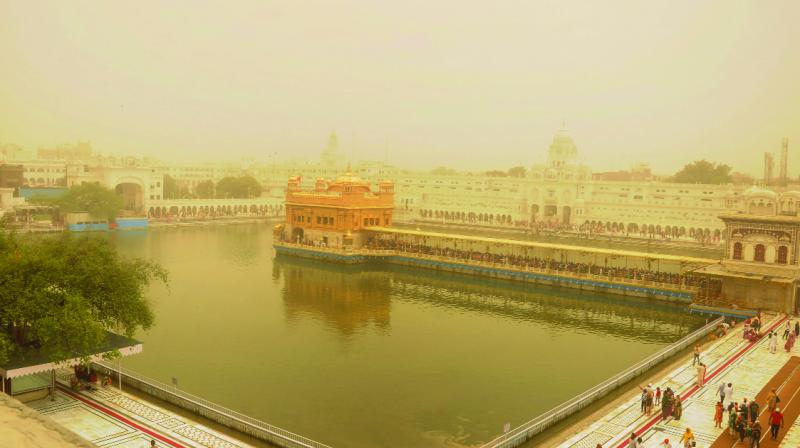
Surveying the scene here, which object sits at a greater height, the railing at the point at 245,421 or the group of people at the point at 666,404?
the group of people at the point at 666,404

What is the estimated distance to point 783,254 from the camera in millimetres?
22766

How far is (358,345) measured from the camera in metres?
19.7

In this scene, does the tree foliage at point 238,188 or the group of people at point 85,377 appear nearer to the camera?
the group of people at point 85,377

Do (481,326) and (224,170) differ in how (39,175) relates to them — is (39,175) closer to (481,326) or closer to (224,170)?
(224,170)

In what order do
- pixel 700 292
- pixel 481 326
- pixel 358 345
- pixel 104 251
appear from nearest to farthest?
1. pixel 104 251
2. pixel 358 345
3. pixel 481 326
4. pixel 700 292

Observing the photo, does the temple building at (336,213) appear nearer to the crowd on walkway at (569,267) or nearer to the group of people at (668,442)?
the crowd on walkway at (569,267)

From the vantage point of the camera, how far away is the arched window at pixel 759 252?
23.2 meters

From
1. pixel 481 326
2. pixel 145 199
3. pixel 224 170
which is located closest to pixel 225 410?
pixel 481 326

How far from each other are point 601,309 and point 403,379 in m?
12.6

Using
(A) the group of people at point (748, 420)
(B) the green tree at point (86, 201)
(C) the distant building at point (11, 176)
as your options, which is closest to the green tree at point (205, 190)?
(C) the distant building at point (11, 176)

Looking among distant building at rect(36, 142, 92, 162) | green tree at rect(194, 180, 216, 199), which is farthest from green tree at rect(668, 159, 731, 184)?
distant building at rect(36, 142, 92, 162)

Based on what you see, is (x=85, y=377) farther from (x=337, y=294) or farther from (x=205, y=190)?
(x=205, y=190)

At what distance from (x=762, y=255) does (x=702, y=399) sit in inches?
460

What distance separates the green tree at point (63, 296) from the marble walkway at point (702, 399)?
935 cm
